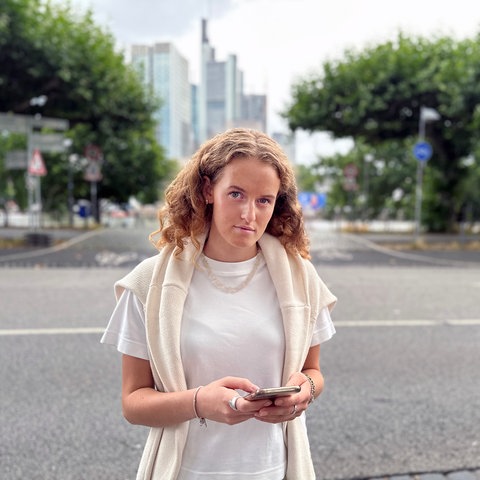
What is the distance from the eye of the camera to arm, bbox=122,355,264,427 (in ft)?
4.51

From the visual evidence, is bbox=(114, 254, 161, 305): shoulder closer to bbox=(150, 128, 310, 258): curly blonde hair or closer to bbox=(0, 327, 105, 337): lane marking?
bbox=(150, 128, 310, 258): curly blonde hair

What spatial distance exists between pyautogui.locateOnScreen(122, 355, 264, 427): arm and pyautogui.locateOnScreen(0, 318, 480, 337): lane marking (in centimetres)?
496

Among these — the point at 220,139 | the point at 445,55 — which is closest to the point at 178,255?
the point at 220,139

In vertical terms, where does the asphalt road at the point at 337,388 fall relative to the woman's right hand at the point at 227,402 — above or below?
below

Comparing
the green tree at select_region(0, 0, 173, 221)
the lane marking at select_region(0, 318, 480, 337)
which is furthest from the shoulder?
the green tree at select_region(0, 0, 173, 221)

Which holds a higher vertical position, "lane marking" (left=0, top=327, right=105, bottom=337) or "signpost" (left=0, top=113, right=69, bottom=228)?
"signpost" (left=0, top=113, right=69, bottom=228)

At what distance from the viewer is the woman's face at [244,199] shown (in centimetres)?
151

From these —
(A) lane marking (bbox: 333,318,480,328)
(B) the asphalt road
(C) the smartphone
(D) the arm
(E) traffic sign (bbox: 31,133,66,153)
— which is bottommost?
(B) the asphalt road

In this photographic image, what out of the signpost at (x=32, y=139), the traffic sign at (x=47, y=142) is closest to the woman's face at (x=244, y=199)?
the signpost at (x=32, y=139)

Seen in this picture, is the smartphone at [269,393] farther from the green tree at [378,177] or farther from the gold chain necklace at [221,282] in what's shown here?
the green tree at [378,177]

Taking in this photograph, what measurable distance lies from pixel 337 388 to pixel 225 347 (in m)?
3.39

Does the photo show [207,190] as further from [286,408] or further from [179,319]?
[286,408]

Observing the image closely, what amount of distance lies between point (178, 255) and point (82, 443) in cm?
256

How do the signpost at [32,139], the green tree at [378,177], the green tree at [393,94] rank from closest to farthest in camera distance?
the signpost at [32,139]
the green tree at [393,94]
the green tree at [378,177]
